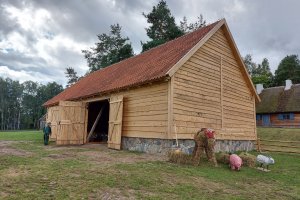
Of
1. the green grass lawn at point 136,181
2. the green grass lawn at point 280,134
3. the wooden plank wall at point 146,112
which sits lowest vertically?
the green grass lawn at point 136,181

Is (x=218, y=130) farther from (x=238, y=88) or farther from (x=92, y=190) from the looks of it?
(x=92, y=190)

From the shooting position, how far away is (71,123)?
57.7 feet

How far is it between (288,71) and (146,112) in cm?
5042

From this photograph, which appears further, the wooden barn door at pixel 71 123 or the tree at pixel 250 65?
the tree at pixel 250 65

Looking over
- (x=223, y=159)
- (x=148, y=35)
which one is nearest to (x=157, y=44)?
(x=148, y=35)

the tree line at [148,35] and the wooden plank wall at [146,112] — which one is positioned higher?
the tree line at [148,35]

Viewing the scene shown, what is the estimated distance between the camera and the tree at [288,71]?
5491 centimetres

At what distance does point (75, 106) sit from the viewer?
59.1 feet

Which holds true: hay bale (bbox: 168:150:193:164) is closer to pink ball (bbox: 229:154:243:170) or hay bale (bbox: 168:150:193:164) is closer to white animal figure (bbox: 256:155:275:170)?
pink ball (bbox: 229:154:243:170)

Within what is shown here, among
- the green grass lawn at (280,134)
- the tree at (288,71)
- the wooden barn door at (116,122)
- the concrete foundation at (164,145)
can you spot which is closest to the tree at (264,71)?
the tree at (288,71)

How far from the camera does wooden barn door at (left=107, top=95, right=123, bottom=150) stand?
14792 mm

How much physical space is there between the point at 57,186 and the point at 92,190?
2.73 feet

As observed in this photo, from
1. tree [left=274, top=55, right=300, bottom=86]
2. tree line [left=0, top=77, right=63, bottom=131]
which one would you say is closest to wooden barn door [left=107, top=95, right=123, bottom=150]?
tree [left=274, top=55, right=300, bottom=86]

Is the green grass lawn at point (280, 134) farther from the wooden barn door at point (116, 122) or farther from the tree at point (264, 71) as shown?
the tree at point (264, 71)
